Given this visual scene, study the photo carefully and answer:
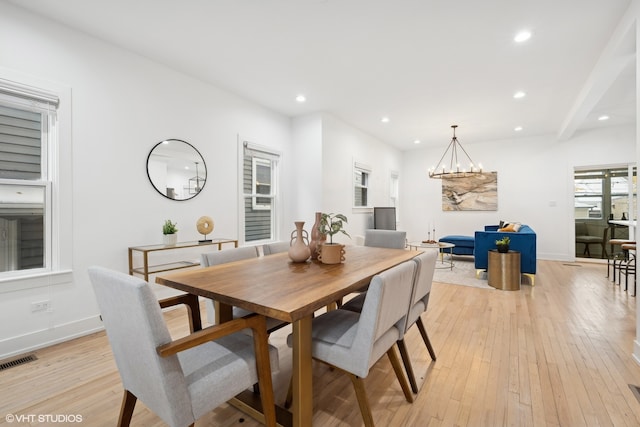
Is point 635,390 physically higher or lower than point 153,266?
lower

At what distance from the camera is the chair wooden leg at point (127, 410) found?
1333 millimetres

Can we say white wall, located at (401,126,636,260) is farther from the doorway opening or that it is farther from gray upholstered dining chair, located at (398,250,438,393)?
gray upholstered dining chair, located at (398,250,438,393)

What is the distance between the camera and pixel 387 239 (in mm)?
3303

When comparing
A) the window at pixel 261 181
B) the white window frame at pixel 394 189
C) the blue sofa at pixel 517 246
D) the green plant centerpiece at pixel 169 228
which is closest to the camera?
the green plant centerpiece at pixel 169 228

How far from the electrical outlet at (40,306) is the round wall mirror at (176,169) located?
1371 millimetres

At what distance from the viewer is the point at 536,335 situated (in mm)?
2652

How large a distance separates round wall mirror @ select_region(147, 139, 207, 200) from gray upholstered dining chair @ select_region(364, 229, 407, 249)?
2.19 metres

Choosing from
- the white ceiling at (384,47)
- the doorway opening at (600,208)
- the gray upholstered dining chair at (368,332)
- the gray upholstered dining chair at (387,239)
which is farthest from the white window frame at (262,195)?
the doorway opening at (600,208)

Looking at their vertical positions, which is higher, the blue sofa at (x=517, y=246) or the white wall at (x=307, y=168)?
the white wall at (x=307, y=168)

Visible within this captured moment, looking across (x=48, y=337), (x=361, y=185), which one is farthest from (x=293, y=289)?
(x=361, y=185)

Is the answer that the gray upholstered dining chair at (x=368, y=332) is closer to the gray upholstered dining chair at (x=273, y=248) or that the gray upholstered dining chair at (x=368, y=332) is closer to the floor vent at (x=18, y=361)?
the gray upholstered dining chair at (x=273, y=248)

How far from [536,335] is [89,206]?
14.0 feet

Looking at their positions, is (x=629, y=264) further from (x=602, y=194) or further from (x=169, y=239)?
(x=169, y=239)

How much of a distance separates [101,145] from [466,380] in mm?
3640
